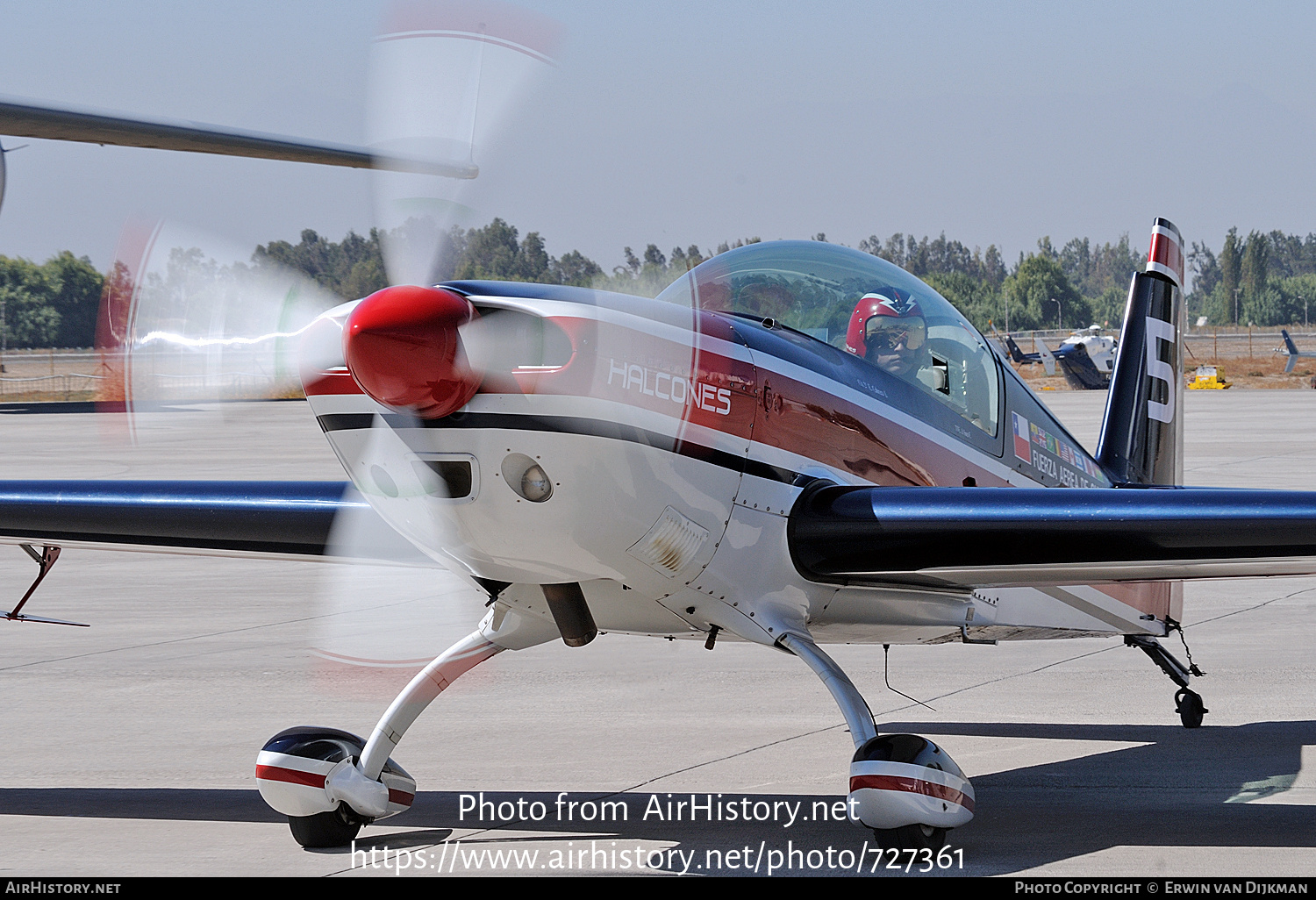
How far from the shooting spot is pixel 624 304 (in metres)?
4.72

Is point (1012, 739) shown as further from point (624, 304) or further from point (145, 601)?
point (145, 601)

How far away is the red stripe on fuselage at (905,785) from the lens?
5.10 meters

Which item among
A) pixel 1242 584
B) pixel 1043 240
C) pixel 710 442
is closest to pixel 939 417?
pixel 710 442

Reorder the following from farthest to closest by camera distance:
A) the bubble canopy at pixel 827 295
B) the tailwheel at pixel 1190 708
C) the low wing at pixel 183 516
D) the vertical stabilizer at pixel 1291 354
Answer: the vertical stabilizer at pixel 1291 354 < the tailwheel at pixel 1190 708 < the low wing at pixel 183 516 < the bubble canopy at pixel 827 295

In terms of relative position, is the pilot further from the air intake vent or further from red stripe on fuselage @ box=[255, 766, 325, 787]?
red stripe on fuselage @ box=[255, 766, 325, 787]

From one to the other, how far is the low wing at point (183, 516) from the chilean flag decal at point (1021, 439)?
3247 mm

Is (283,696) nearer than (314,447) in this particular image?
Yes

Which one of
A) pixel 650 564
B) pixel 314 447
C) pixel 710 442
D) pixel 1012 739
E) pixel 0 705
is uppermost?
pixel 710 442

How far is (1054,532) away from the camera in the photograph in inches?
204

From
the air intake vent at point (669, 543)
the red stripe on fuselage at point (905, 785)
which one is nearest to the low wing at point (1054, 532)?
the air intake vent at point (669, 543)

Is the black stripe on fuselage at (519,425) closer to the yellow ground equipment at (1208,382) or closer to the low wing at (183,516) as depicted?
the low wing at (183,516)

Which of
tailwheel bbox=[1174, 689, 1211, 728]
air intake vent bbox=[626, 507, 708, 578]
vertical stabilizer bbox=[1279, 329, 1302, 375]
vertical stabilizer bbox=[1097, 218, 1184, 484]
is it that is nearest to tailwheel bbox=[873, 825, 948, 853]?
air intake vent bbox=[626, 507, 708, 578]

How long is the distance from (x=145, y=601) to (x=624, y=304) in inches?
384

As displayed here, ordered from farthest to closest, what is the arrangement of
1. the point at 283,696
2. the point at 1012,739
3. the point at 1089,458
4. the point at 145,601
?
the point at 145,601, the point at 283,696, the point at 1089,458, the point at 1012,739
